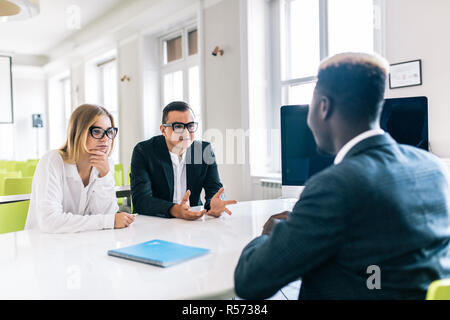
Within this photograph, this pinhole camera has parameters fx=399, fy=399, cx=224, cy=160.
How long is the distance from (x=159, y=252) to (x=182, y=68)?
5.72 m

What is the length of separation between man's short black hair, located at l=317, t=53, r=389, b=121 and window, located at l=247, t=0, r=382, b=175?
3268mm

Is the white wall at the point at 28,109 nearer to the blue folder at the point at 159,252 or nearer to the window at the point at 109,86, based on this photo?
the window at the point at 109,86

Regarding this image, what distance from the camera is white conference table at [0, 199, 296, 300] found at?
1050mm

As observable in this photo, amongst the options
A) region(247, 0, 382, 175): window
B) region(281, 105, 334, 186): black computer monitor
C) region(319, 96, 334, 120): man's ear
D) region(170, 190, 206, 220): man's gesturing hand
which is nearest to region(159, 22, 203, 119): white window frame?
region(247, 0, 382, 175): window

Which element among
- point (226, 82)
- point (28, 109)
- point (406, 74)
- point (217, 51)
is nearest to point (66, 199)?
point (406, 74)

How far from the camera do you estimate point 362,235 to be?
93 cm

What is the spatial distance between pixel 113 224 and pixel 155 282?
80 centimetres

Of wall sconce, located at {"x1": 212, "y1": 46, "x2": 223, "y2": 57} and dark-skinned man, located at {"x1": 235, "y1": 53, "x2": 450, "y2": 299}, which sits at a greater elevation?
wall sconce, located at {"x1": 212, "y1": 46, "x2": 223, "y2": 57}

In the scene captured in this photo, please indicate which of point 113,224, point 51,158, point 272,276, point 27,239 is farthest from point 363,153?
point 51,158

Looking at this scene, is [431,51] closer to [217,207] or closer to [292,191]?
[292,191]

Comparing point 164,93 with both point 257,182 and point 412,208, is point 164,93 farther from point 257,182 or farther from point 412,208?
point 412,208

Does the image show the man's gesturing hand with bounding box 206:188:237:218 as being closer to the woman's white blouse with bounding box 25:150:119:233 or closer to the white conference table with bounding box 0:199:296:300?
the white conference table with bounding box 0:199:296:300

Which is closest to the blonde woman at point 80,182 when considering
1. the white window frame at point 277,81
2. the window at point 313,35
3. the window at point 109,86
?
the window at point 313,35

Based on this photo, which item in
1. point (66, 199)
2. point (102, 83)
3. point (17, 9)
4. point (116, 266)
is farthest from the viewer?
point (102, 83)
